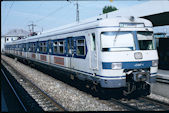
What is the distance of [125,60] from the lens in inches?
269

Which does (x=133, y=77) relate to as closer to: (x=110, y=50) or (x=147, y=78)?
(x=147, y=78)

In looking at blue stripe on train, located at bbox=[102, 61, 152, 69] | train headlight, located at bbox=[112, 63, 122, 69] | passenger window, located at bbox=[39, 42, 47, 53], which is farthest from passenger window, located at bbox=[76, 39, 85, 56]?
passenger window, located at bbox=[39, 42, 47, 53]

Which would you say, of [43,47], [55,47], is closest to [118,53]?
Result: [55,47]

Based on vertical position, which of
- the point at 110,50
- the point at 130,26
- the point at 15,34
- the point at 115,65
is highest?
the point at 15,34

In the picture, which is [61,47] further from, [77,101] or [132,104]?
[132,104]

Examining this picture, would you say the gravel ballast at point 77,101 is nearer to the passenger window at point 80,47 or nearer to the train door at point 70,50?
the train door at point 70,50

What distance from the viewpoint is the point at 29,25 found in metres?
56.4

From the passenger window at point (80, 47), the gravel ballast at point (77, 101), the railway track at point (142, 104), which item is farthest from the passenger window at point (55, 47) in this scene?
the railway track at point (142, 104)

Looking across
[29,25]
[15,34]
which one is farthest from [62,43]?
[15,34]

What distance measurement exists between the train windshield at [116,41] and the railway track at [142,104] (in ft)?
6.60

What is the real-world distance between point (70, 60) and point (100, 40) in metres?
2.98

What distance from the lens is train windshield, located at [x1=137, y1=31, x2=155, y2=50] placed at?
24.2ft

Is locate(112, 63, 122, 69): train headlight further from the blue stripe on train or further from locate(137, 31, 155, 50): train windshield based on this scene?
locate(137, 31, 155, 50): train windshield

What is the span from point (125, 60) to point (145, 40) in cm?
142
